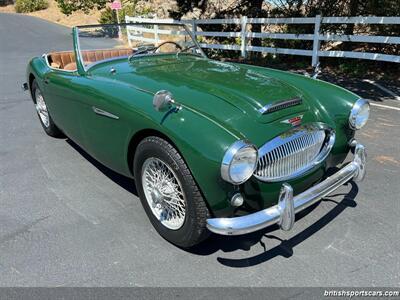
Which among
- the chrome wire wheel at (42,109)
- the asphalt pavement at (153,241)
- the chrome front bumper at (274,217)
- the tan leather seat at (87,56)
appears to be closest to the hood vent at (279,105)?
the chrome front bumper at (274,217)

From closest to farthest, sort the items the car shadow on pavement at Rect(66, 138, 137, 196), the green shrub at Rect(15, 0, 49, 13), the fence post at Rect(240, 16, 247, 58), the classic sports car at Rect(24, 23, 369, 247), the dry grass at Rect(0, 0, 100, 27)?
1. the classic sports car at Rect(24, 23, 369, 247)
2. the car shadow on pavement at Rect(66, 138, 137, 196)
3. the fence post at Rect(240, 16, 247, 58)
4. the dry grass at Rect(0, 0, 100, 27)
5. the green shrub at Rect(15, 0, 49, 13)

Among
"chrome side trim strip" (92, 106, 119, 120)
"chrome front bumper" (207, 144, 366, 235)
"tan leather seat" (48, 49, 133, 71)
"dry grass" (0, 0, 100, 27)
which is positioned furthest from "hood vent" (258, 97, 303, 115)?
"dry grass" (0, 0, 100, 27)

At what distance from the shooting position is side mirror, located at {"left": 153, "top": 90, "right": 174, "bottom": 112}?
2.67 metres

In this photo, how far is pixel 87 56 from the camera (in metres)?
4.42

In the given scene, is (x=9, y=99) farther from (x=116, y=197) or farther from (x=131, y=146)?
(x=131, y=146)

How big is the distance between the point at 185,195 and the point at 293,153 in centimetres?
83

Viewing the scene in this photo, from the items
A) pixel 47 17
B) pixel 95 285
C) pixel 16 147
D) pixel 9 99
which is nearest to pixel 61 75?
pixel 16 147

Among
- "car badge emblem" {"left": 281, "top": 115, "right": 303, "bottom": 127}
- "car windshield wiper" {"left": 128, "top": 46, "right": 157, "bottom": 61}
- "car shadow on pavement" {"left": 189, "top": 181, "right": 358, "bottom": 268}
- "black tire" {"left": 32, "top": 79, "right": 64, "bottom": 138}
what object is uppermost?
"car windshield wiper" {"left": 128, "top": 46, "right": 157, "bottom": 61}

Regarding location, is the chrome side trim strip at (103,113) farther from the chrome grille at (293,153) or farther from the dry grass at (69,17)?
the dry grass at (69,17)

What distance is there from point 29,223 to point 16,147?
210cm

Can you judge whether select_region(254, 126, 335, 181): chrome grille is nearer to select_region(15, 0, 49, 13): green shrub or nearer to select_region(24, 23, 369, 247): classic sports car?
select_region(24, 23, 369, 247): classic sports car

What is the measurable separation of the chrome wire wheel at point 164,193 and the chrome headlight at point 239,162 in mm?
441

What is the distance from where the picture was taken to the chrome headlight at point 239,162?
2.33 meters
